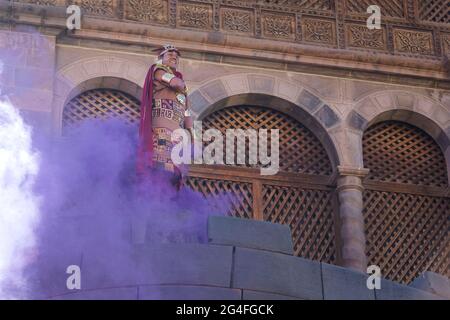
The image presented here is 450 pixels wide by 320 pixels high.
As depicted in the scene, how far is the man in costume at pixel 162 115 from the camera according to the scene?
1770 centimetres

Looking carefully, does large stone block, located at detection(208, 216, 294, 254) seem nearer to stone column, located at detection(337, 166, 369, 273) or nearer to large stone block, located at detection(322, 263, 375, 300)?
large stone block, located at detection(322, 263, 375, 300)

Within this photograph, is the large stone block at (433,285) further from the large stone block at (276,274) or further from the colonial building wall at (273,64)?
the colonial building wall at (273,64)

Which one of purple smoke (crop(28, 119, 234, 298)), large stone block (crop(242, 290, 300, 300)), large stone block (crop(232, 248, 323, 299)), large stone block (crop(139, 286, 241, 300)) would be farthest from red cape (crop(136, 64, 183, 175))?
large stone block (crop(242, 290, 300, 300))

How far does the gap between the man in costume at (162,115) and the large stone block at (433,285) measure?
3842 mm

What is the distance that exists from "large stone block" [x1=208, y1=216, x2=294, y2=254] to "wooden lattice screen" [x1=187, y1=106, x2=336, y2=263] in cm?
458

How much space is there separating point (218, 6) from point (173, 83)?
12.7 feet

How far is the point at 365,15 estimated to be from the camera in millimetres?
22453

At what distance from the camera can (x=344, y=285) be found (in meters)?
15.2

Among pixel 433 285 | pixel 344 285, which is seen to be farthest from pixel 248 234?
pixel 433 285

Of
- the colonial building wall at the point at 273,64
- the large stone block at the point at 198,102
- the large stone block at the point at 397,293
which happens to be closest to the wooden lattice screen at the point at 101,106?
the colonial building wall at the point at 273,64

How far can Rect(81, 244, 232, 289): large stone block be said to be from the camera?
14516 millimetres

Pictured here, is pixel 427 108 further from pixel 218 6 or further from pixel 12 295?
pixel 12 295

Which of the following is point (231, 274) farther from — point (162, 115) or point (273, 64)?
point (273, 64)
